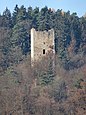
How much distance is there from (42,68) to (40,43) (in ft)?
10.7

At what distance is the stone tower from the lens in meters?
46.7

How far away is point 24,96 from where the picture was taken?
37219 millimetres

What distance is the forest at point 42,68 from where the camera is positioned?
122ft

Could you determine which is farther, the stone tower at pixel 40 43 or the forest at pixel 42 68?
the stone tower at pixel 40 43

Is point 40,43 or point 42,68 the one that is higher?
point 40,43

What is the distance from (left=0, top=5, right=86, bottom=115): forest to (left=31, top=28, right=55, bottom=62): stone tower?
69 cm

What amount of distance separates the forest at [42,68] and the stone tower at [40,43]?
0.69m

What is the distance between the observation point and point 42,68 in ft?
145

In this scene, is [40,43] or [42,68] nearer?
[42,68]

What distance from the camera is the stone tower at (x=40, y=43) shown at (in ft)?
153

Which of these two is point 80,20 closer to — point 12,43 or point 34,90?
point 12,43

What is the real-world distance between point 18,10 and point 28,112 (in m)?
18.4

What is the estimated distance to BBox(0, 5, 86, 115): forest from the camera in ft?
122

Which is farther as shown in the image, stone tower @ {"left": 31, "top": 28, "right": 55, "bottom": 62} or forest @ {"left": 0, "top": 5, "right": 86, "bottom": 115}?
stone tower @ {"left": 31, "top": 28, "right": 55, "bottom": 62}
